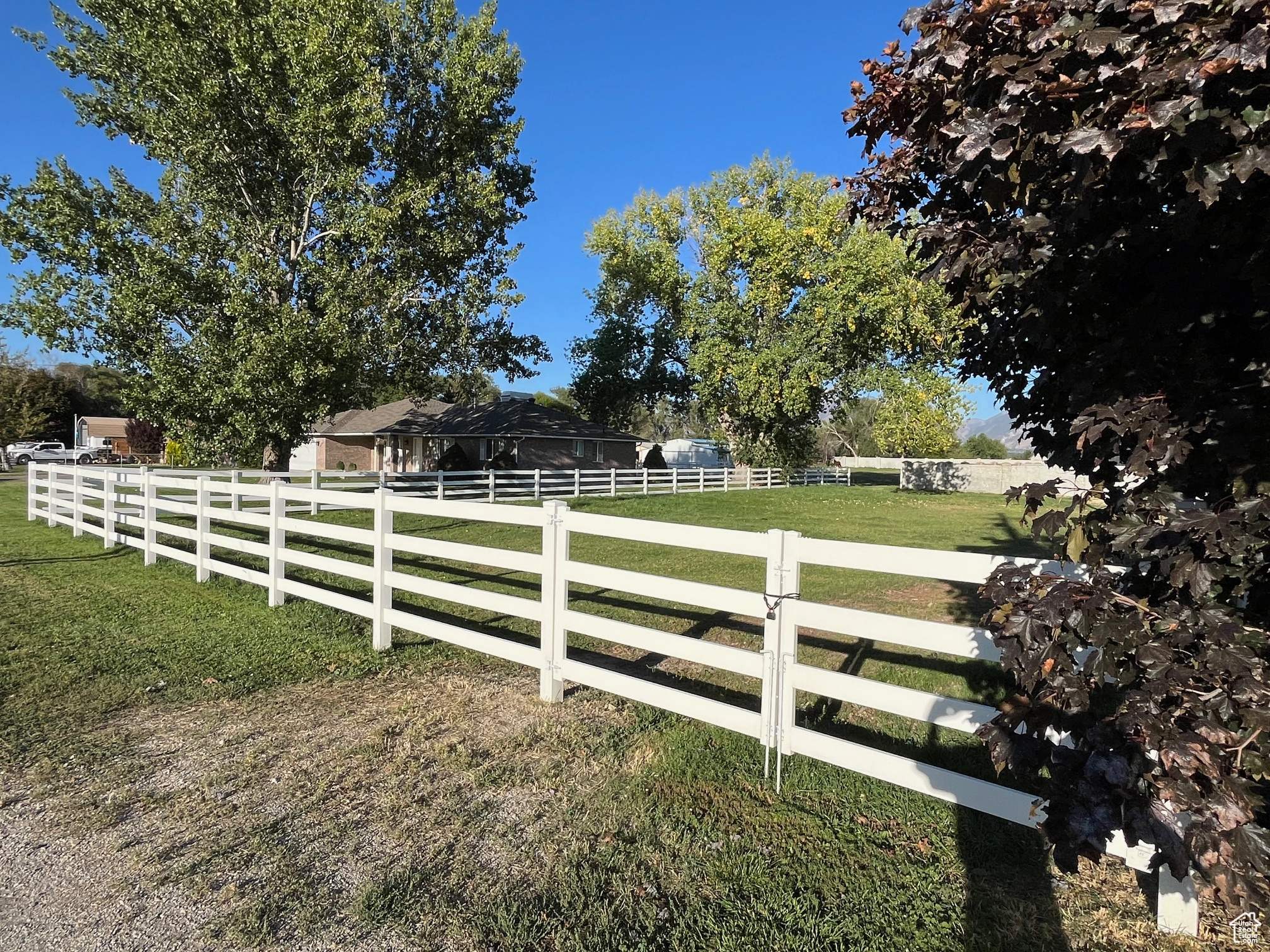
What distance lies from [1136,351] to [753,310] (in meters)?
30.1

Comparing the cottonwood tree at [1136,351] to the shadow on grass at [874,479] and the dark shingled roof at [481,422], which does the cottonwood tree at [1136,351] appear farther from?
the shadow on grass at [874,479]

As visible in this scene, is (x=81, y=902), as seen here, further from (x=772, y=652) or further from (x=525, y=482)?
(x=525, y=482)

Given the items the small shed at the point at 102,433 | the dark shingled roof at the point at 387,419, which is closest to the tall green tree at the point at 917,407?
the dark shingled roof at the point at 387,419

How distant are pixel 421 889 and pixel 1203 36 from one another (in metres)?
3.51

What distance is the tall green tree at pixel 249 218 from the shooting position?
49.7 feet

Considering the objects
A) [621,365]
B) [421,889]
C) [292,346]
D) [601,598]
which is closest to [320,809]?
[421,889]

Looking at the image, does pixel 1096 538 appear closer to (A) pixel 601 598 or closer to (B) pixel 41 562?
(A) pixel 601 598

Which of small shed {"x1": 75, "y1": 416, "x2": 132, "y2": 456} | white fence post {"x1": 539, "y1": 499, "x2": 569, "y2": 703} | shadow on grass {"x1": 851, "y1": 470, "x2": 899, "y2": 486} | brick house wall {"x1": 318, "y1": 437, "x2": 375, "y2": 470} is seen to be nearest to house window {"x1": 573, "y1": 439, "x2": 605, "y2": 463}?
brick house wall {"x1": 318, "y1": 437, "x2": 375, "y2": 470}

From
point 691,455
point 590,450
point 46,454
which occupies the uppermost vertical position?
point 590,450

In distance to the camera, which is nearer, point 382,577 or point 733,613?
point 733,613

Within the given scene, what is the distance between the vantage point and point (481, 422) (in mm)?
33500

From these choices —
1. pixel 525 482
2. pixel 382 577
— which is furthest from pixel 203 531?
pixel 525 482

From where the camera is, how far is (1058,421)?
2455 mm

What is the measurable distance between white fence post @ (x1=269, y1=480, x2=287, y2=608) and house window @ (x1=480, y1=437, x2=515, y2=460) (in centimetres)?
2574
